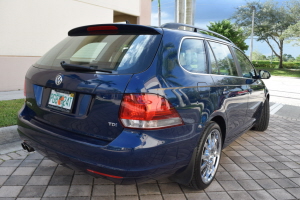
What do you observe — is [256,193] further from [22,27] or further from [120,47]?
[22,27]

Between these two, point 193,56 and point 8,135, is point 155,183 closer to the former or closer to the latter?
point 193,56

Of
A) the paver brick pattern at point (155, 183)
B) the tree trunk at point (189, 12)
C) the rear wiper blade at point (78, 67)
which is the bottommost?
the paver brick pattern at point (155, 183)

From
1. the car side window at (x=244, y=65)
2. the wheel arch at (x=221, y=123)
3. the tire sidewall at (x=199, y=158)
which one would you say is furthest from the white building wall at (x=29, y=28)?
the tire sidewall at (x=199, y=158)

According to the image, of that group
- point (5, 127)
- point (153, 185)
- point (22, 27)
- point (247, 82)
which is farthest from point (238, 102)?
Answer: point (22, 27)

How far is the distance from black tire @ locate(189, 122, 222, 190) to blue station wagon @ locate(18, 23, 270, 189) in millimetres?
10

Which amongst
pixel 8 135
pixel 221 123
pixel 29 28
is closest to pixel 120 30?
pixel 221 123

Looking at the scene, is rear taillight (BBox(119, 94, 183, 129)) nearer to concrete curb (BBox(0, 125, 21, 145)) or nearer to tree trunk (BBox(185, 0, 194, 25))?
concrete curb (BBox(0, 125, 21, 145))

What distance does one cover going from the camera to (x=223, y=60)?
347 cm

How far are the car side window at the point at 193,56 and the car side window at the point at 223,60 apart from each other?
22cm

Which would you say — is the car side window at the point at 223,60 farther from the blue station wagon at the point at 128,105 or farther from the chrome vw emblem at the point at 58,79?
the chrome vw emblem at the point at 58,79

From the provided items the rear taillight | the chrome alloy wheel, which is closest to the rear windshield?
the rear taillight

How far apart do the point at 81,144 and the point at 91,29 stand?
122 cm

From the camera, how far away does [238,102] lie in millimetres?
3537

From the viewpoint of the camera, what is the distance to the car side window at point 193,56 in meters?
2.62
